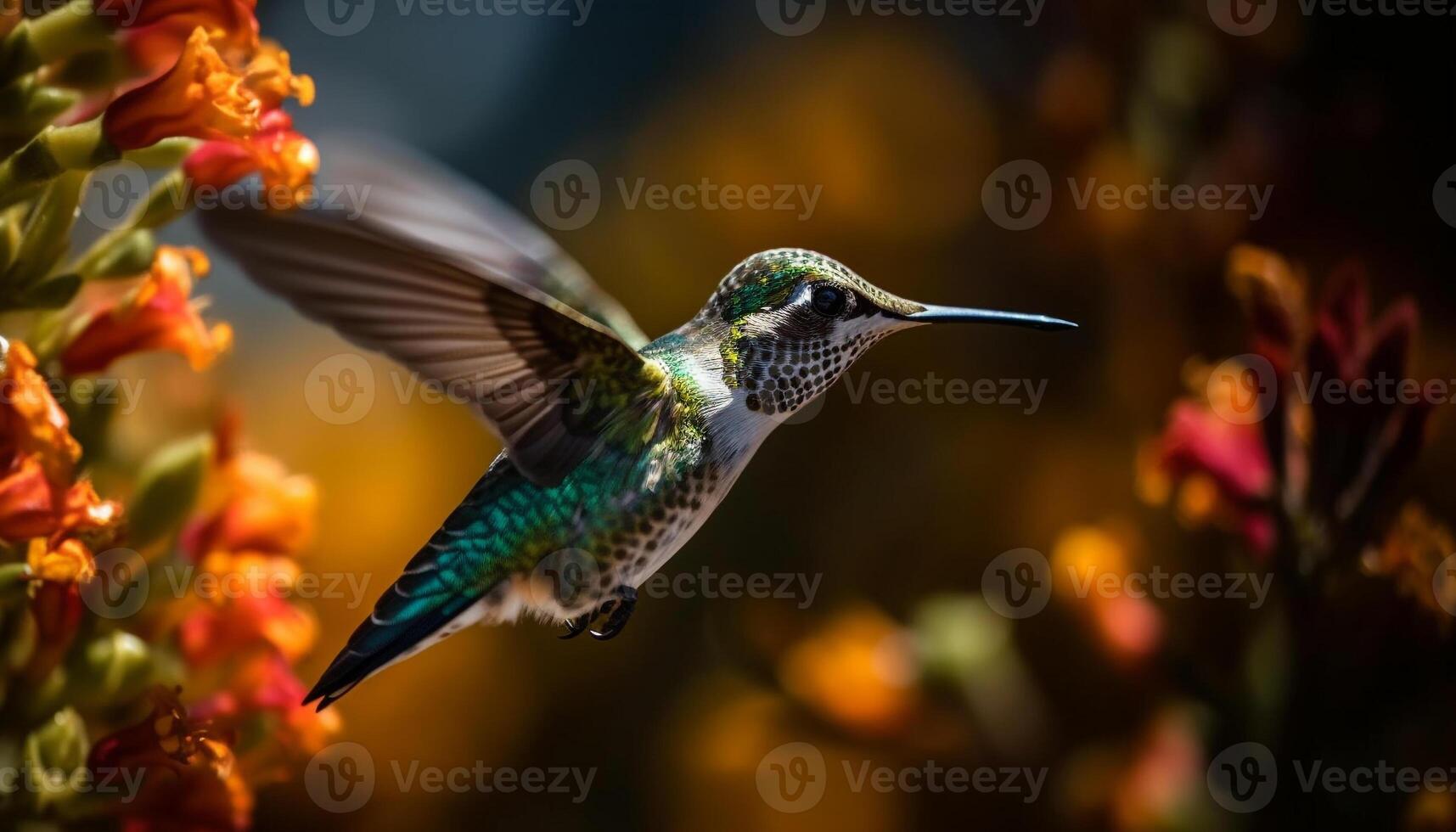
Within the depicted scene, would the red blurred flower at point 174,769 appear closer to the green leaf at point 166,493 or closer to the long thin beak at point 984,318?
the green leaf at point 166,493

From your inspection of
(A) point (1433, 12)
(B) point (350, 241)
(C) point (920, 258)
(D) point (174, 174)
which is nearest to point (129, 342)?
(D) point (174, 174)

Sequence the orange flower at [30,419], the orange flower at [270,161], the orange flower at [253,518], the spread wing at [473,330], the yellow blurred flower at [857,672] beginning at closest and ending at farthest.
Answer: the spread wing at [473,330], the orange flower at [30,419], the orange flower at [270,161], the orange flower at [253,518], the yellow blurred flower at [857,672]

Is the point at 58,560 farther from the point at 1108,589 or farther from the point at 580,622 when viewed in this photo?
the point at 1108,589

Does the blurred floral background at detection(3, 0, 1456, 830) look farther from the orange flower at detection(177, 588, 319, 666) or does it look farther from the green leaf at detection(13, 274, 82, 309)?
the green leaf at detection(13, 274, 82, 309)

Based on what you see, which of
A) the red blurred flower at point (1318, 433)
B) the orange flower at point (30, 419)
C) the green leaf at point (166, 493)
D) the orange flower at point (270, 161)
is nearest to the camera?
the orange flower at point (30, 419)

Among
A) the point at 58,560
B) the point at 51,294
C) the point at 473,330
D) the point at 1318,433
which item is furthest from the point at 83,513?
the point at 1318,433

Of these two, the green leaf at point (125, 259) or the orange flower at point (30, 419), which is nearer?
the orange flower at point (30, 419)

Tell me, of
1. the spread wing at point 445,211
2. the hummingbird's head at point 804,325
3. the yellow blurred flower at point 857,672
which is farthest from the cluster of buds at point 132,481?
the yellow blurred flower at point 857,672
